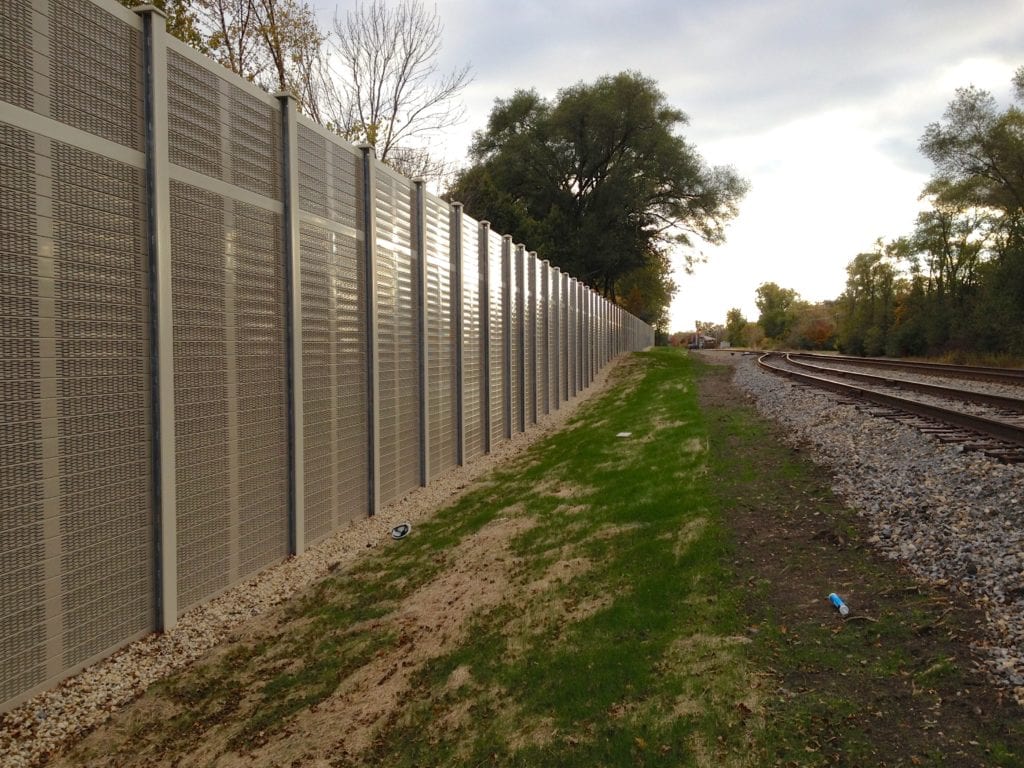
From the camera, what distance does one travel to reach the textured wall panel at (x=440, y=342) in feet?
32.2

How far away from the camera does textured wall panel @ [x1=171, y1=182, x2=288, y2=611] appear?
4828 millimetres

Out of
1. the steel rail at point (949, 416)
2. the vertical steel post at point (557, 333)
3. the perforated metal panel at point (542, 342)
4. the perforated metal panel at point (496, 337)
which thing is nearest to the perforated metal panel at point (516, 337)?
the perforated metal panel at point (496, 337)

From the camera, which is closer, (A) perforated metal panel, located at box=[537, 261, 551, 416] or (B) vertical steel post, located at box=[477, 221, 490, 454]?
(B) vertical steel post, located at box=[477, 221, 490, 454]

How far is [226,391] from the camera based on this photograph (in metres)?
5.29

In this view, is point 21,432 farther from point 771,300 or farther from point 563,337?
point 771,300

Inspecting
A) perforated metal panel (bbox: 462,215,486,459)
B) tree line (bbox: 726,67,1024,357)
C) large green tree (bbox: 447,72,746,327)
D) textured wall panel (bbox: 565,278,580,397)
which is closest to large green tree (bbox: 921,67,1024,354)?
tree line (bbox: 726,67,1024,357)

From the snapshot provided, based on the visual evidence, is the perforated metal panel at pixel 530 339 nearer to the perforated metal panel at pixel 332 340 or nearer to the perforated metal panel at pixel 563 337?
the perforated metal panel at pixel 563 337

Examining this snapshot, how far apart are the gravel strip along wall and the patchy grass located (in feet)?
0.69

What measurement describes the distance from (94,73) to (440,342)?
21.6ft

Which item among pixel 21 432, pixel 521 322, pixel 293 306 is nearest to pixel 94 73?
pixel 21 432

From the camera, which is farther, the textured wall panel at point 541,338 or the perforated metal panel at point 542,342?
the perforated metal panel at point 542,342

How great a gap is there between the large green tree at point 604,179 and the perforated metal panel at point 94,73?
36.0 metres

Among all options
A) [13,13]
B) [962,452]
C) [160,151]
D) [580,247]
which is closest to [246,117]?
[160,151]

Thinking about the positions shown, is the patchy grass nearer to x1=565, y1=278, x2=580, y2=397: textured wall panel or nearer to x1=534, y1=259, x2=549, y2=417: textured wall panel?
x1=534, y1=259, x2=549, y2=417: textured wall panel
